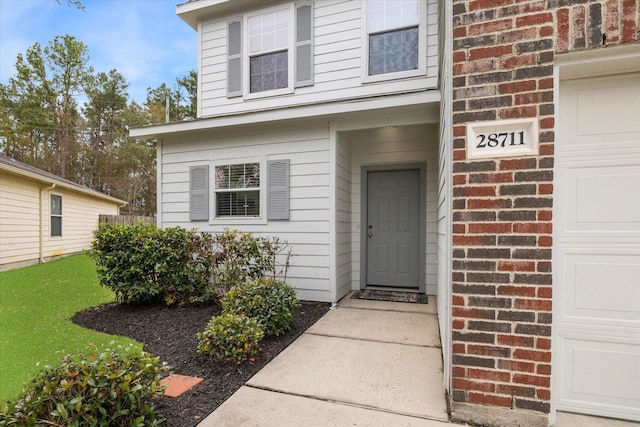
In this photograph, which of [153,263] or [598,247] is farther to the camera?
[153,263]

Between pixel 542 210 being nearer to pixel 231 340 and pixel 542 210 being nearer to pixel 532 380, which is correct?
pixel 532 380

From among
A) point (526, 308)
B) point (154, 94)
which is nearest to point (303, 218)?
point (526, 308)

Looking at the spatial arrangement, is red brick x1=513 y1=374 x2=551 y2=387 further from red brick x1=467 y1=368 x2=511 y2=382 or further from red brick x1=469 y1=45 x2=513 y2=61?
red brick x1=469 y1=45 x2=513 y2=61

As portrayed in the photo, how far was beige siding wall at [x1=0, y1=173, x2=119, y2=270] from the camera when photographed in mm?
7641

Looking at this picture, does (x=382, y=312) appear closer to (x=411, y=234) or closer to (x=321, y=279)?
(x=321, y=279)

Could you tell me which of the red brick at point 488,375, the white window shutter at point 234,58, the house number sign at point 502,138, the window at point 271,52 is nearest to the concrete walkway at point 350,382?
the red brick at point 488,375

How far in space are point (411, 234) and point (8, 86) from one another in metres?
21.4

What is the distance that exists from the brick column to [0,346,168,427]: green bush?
1903 millimetres

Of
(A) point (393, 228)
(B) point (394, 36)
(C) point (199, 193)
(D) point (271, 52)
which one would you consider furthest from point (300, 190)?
(B) point (394, 36)

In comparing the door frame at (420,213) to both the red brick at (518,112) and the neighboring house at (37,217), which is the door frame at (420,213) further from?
the neighboring house at (37,217)

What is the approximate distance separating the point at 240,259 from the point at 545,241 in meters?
3.65

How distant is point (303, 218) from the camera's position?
4.79 meters

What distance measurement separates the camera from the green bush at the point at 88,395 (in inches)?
63.1

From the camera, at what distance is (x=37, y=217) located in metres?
8.73
